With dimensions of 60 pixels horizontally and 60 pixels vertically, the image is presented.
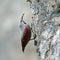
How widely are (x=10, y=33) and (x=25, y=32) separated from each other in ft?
6.30

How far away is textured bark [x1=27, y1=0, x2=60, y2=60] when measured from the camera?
1356 mm

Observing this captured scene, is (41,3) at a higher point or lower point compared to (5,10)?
higher

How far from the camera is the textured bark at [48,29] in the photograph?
1356 mm

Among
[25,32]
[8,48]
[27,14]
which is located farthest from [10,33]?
[25,32]

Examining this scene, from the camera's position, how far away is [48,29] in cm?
144

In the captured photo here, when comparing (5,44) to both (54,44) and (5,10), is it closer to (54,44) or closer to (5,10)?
(5,10)

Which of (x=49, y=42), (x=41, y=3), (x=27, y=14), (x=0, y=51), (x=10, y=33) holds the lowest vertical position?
(x=0, y=51)

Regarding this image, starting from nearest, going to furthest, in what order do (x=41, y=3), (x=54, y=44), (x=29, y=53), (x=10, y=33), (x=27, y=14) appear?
(x=54, y=44)
(x=41, y=3)
(x=27, y=14)
(x=29, y=53)
(x=10, y=33)

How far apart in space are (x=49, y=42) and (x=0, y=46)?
2.54m

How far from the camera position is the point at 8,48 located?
3.81 meters

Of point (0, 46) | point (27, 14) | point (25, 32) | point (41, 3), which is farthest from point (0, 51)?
point (41, 3)

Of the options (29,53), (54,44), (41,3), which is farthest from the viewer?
(29,53)

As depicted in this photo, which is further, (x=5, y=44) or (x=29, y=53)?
(x=5, y=44)

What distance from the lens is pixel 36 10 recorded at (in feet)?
5.41
